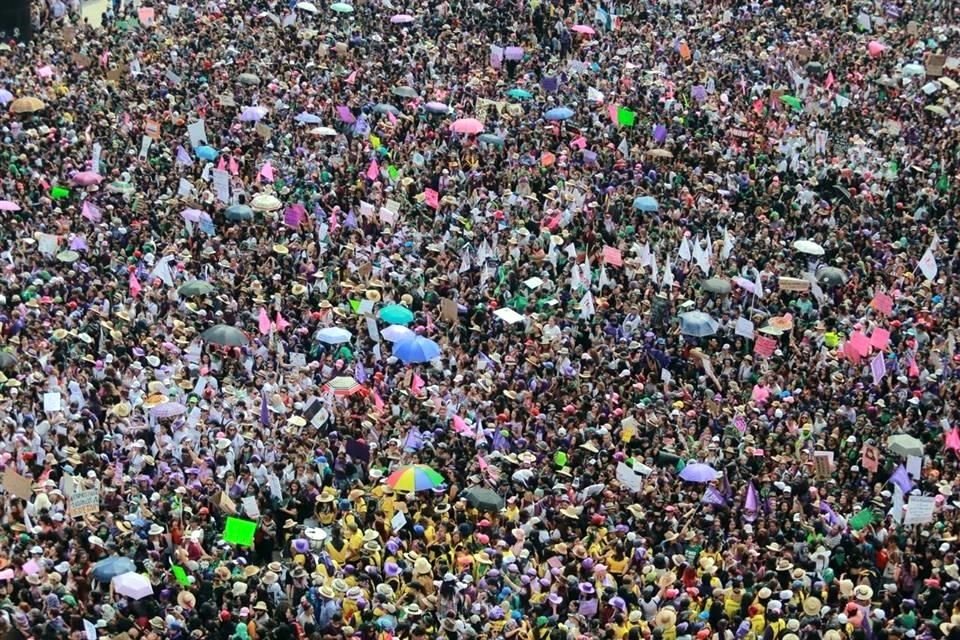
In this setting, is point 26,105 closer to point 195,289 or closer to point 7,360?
point 195,289

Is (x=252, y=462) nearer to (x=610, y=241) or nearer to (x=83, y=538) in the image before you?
(x=83, y=538)

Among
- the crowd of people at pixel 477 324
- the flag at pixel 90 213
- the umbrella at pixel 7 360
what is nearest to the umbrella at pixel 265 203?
the crowd of people at pixel 477 324

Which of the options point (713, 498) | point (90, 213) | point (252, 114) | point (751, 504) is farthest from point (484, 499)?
point (252, 114)

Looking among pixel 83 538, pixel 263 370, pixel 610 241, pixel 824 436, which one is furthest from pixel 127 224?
pixel 824 436

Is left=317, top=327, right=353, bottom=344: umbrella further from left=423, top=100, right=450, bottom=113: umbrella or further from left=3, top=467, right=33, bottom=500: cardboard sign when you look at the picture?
left=423, top=100, right=450, bottom=113: umbrella

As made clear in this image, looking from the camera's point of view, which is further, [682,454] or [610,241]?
[610,241]

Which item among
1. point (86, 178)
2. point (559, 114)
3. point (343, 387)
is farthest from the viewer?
point (559, 114)
